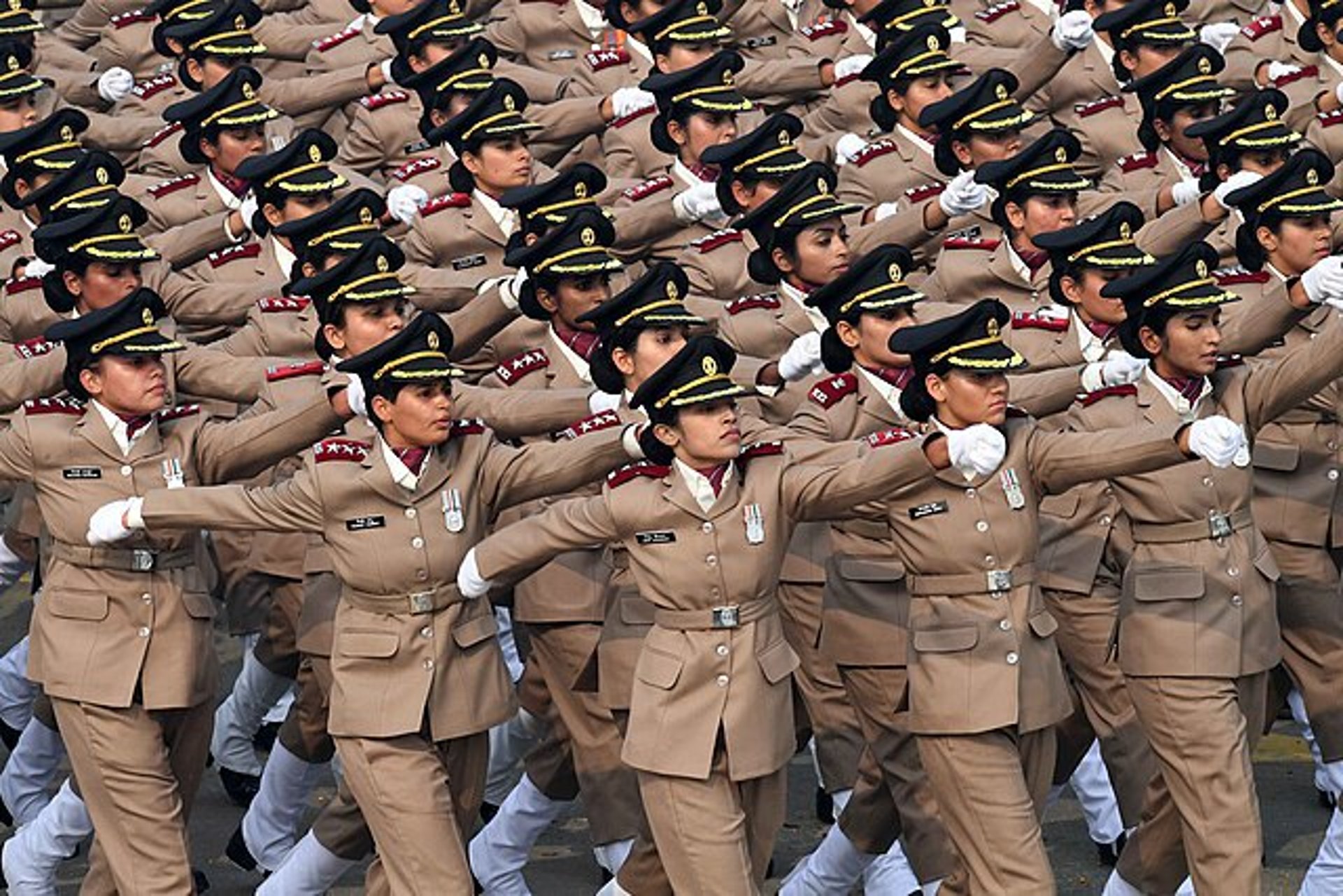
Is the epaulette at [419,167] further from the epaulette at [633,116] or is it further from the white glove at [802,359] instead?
the white glove at [802,359]

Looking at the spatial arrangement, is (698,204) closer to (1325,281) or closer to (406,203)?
(406,203)

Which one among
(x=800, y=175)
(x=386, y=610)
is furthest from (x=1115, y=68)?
(x=386, y=610)

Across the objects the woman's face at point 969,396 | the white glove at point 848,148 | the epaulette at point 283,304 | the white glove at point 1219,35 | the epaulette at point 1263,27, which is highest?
A: the woman's face at point 969,396

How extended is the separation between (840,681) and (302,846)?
7.07 feet

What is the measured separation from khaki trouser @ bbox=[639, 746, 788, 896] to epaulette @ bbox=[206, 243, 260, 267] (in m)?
4.32

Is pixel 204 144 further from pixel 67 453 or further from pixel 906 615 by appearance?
pixel 906 615

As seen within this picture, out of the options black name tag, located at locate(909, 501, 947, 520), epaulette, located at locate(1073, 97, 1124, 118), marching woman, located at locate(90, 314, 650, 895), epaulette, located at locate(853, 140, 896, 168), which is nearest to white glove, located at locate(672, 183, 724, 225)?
epaulette, located at locate(853, 140, 896, 168)

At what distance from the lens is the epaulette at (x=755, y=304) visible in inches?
567

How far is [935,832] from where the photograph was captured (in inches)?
515

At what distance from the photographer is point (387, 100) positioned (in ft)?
59.4

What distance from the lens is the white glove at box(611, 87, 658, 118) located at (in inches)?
666

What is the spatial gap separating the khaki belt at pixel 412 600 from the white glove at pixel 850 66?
17.9 feet

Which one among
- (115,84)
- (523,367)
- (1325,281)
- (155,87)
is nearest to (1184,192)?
(1325,281)

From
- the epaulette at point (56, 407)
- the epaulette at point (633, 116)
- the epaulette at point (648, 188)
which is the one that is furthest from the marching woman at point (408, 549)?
the epaulette at point (633, 116)
